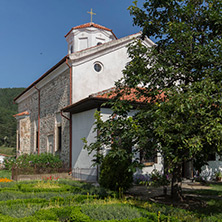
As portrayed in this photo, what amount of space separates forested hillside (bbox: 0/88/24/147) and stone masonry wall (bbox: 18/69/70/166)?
5447 cm

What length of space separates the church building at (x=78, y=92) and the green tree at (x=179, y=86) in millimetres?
4992

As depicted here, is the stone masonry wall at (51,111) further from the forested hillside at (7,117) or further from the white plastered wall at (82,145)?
the forested hillside at (7,117)

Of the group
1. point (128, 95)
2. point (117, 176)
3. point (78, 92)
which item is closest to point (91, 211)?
point (117, 176)

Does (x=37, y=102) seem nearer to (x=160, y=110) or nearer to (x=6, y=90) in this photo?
(x=160, y=110)

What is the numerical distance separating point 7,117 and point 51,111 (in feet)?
201

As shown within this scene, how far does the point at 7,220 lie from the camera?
5242mm

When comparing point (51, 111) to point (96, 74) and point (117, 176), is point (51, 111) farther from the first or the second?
point (117, 176)

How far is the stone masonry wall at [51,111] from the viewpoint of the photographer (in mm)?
16422

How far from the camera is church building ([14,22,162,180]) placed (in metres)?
14.2

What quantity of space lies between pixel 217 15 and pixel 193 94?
111 inches

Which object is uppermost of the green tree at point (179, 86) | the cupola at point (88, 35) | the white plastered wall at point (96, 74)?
the cupola at point (88, 35)

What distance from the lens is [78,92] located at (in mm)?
15711

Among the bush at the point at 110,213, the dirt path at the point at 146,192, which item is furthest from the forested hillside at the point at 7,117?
the bush at the point at 110,213

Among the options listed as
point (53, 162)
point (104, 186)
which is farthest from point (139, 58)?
point (53, 162)
